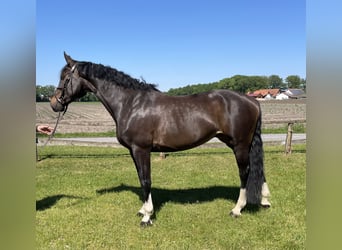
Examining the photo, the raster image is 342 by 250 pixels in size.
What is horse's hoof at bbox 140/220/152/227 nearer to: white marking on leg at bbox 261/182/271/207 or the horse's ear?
white marking on leg at bbox 261/182/271/207

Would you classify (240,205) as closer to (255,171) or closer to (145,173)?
(255,171)

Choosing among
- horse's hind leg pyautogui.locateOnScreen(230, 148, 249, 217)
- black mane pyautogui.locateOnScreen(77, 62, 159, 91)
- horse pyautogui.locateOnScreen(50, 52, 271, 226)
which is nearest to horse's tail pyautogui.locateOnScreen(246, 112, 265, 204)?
horse pyautogui.locateOnScreen(50, 52, 271, 226)

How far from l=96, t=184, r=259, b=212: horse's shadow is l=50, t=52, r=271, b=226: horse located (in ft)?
2.25

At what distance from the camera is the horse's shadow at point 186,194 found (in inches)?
194

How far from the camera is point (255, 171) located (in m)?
4.38

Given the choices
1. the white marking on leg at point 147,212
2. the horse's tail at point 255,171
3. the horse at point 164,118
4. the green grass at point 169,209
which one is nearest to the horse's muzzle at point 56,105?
the horse at point 164,118

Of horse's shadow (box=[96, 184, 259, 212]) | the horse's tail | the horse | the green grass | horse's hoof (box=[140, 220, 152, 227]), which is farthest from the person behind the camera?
horse's shadow (box=[96, 184, 259, 212])

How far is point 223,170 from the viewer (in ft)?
23.5

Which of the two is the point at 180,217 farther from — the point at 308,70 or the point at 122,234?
the point at 308,70

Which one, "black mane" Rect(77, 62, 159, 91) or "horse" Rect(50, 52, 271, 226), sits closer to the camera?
"horse" Rect(50, 52, 271, 226)

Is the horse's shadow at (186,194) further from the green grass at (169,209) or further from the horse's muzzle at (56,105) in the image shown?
the horse's muzzle at (56,105)

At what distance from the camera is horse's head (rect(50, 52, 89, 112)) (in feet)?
14.0
